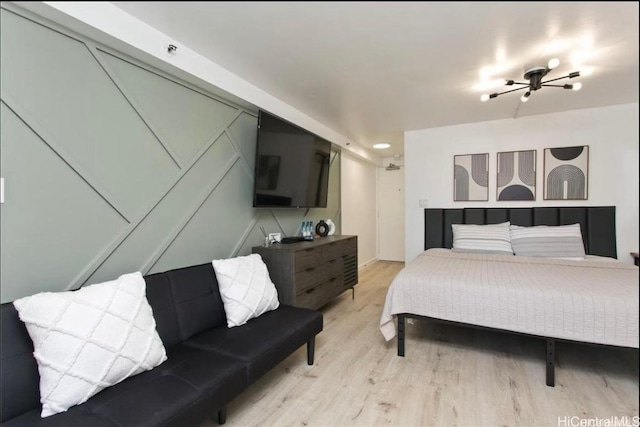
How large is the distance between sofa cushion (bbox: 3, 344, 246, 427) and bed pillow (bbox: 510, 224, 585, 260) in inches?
102

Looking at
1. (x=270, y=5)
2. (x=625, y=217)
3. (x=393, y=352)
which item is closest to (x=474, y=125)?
(x=393, y=352)

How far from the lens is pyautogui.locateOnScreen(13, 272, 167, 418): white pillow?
1.25 m

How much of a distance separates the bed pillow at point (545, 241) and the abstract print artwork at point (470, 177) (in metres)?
0.62

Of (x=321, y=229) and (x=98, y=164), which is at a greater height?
(x=98, y=164)

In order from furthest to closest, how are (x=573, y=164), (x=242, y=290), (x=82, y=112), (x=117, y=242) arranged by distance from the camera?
(x=242, y=290)
(x=117, y=242)
(x=82, y=112)
(x=573, y=164)

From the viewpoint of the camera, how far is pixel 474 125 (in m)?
3.62

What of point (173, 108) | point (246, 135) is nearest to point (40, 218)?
point (173, 108)

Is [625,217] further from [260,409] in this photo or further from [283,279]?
[283,279]

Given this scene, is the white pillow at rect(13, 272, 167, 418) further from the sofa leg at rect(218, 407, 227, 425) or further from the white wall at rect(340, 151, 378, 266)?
the white wall at rect(340, 151, 378, 266)

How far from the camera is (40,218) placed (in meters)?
1.54

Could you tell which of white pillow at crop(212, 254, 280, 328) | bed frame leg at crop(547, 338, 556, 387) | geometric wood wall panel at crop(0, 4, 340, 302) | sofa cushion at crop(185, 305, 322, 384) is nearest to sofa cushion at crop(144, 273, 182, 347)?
sofa cushion at crop(185, 305, 322, 384)

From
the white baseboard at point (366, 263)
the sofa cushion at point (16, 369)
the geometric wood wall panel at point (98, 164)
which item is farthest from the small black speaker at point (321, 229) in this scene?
the sofa cushion at point (16, 369)

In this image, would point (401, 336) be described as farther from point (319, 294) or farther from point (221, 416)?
point (221, 416)

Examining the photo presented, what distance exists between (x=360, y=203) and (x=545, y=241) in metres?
3.29
